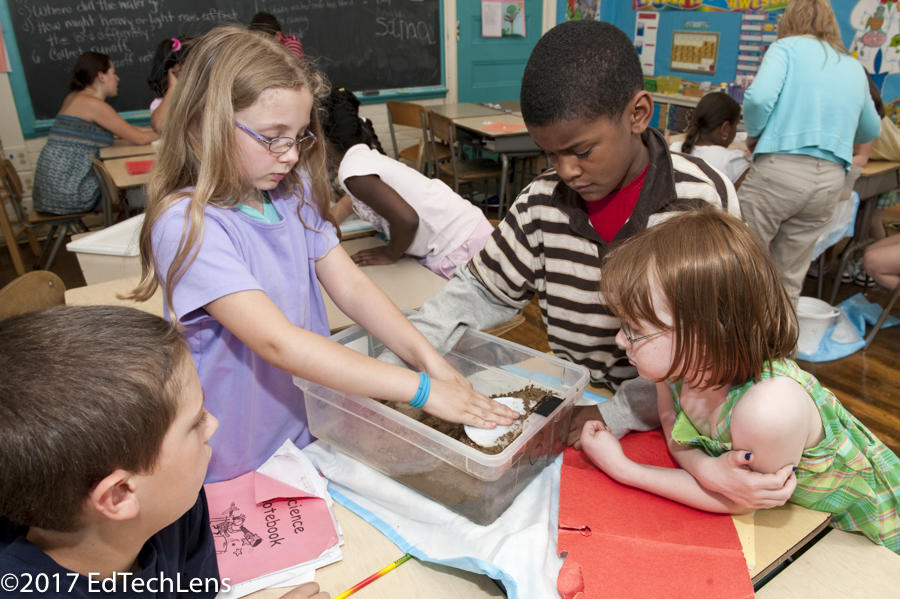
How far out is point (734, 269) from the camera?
2.53 feet

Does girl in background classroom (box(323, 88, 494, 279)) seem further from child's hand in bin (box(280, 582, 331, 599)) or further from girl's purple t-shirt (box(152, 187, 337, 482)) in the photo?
child's hand in bin (box(280, 582, 331, 599))

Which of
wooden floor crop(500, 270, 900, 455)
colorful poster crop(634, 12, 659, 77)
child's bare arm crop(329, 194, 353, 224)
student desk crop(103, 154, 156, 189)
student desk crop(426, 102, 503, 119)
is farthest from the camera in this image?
colorful poster crop(634, 12, 659, 77)

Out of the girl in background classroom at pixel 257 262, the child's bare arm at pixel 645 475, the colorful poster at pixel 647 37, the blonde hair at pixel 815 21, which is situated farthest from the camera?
the colorful poster at pixel 647 37

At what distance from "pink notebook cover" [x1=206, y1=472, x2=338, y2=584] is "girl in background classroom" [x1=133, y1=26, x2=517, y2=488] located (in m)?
0.17

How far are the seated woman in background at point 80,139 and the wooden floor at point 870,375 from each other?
9.57 feet

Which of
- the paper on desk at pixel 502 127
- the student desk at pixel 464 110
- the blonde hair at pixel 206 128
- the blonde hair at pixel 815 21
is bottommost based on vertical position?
the paper on desk at pixel 502 127

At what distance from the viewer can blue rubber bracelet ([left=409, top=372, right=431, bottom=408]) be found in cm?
92

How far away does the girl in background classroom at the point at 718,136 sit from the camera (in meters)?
3.08

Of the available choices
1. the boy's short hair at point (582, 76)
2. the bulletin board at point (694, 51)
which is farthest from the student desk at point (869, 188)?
the boy's short hair at point (582, 76)

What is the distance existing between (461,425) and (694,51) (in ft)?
16.9

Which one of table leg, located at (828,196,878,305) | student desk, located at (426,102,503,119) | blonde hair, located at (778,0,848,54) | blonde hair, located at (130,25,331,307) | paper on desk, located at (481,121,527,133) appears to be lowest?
table leg, located at (828,196,878,305)

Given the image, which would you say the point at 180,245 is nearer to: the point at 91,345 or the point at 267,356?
the point at 267,356

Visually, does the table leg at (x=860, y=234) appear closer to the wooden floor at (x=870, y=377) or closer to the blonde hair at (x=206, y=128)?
the wooden floor at (x=870, y=377)

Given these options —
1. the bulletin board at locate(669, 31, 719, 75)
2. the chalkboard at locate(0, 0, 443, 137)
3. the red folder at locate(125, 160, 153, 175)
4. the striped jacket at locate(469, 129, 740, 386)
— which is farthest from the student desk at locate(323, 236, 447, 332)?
the bulletin board at locate(669, 31, 719, 75)
